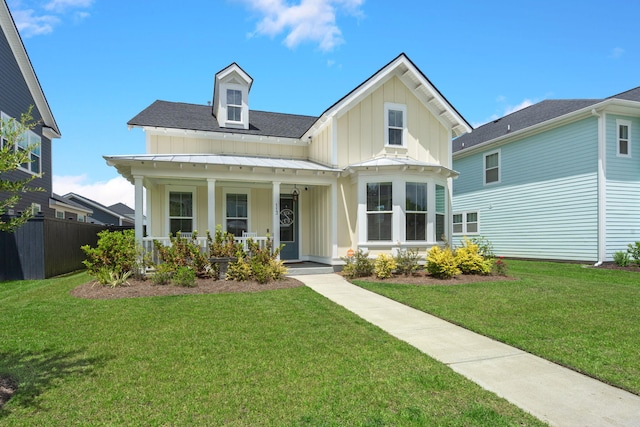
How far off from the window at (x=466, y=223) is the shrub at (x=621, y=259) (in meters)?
6.42

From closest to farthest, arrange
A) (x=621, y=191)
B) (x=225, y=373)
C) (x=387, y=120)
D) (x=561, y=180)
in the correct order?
1. (x=225, y=373)
2. (x=387, y=120)
3. (x=621, y=191)
4. (x=561, y=180)


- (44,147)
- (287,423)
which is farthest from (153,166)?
(44,147)

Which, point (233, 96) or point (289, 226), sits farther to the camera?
point (233, 96)

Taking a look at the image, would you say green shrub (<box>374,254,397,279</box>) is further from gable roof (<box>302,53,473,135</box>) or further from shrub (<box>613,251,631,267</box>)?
shrub (<box>613,251,631,267</box>)

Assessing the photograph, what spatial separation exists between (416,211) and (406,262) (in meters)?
1.87

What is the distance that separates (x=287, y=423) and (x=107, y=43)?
434 inches

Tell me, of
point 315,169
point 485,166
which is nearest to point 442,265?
point 315,169

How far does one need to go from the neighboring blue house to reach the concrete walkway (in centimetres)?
1111

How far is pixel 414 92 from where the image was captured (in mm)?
12453

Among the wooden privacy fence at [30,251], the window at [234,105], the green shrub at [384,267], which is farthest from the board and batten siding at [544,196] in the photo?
the wooden privacy fence at [30,251]

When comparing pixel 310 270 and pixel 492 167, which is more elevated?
pixel 492 167

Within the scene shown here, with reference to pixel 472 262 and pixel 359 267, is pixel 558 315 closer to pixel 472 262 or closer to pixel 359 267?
pixel 472 262

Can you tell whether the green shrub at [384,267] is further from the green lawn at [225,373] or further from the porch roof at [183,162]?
the green lawn at [225,373]

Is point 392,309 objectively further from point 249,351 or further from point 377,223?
point 377,223
